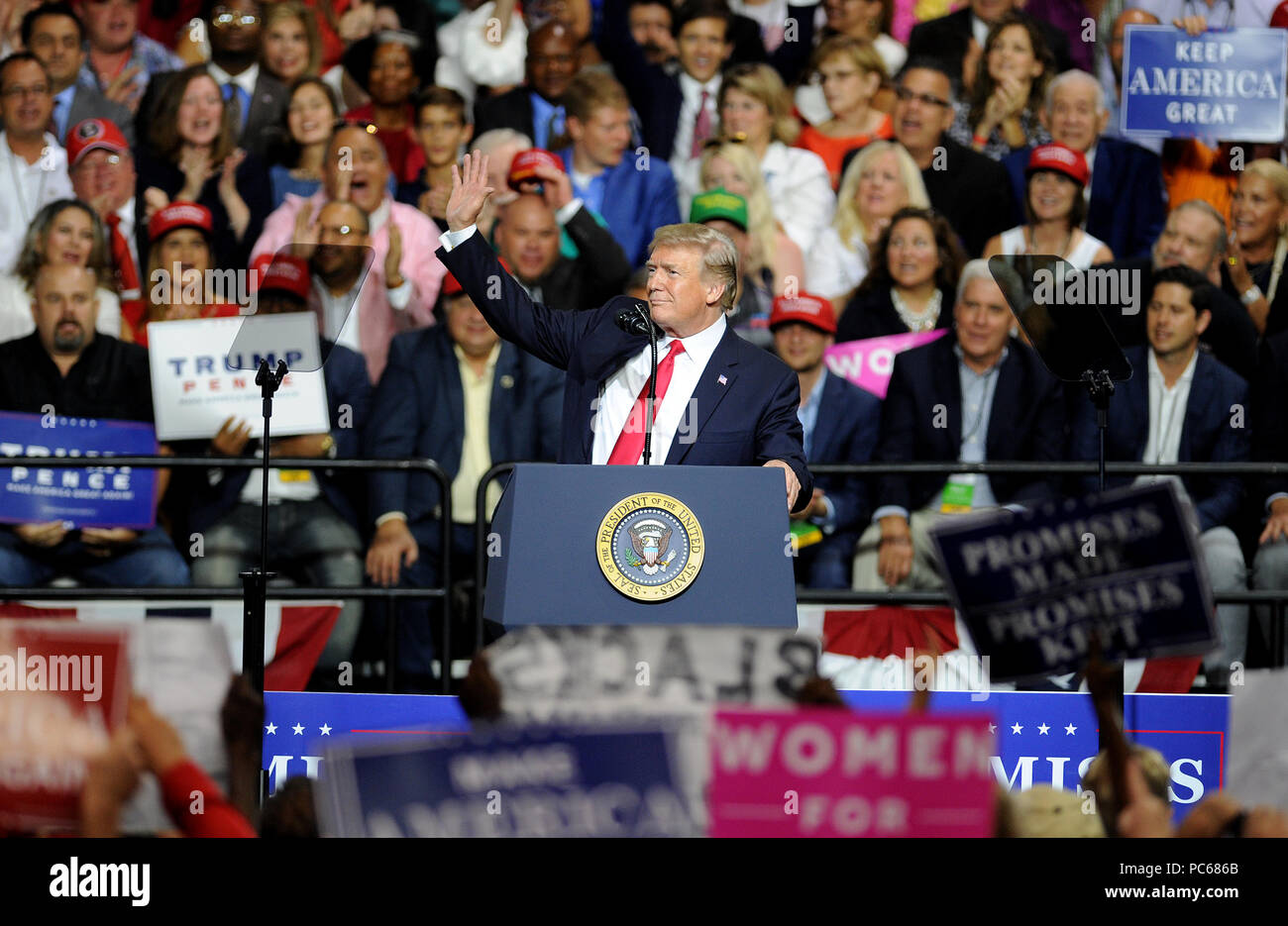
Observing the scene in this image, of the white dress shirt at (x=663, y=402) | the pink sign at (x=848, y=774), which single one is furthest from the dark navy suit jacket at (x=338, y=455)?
the pink sign at (x=848, y=774)

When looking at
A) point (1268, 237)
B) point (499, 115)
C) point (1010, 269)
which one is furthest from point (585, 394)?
point (1268, 237)

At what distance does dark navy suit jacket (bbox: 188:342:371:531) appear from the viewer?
22.8 ft

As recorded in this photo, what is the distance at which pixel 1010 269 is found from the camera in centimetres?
507

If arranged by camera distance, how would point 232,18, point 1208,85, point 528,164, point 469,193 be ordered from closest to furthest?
point 469,193, point 528,164, point 1208,85, point 232,18

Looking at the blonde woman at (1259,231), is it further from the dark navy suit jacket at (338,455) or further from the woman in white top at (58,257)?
the woman in white top at (58,257)

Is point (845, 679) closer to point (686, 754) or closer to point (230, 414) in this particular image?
point (230, 414)

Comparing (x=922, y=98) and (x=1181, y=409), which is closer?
(x=1181, y=409)

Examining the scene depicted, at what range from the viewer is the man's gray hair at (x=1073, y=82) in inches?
303

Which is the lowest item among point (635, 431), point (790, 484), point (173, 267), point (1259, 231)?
point (790, 484)

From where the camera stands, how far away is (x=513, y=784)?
262 centimetres

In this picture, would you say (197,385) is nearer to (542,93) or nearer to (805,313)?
(542,93)

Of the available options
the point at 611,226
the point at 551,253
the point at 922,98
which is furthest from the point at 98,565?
the point at 922,98

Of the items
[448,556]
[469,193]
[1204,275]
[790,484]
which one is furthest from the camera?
[1204,275]

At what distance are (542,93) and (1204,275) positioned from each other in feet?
9.61
